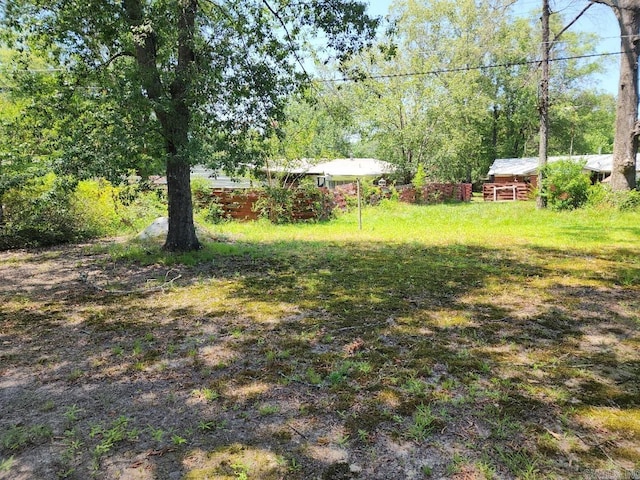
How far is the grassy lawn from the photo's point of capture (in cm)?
211

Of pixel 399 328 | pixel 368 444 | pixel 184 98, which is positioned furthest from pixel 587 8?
pixel 368 444

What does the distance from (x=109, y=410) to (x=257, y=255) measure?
17.7ft

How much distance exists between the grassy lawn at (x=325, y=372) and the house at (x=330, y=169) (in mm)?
7481

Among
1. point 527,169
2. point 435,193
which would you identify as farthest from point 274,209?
point 527,169

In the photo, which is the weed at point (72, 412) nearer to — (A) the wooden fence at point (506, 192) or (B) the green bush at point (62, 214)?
(B) the green bush at point (62, 214)

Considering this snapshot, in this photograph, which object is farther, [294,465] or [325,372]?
[325,372]

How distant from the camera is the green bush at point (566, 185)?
13.9 metres

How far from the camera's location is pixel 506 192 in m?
26.9

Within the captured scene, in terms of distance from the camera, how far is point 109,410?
2.60 m

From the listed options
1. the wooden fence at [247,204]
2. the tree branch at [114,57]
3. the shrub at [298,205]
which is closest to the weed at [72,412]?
the tree branch at [114,57]

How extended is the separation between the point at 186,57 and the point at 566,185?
506 inches

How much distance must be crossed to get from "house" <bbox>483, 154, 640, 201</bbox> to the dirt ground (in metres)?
23.8

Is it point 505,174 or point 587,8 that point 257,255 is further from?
point 505,174

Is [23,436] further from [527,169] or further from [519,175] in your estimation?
[519,175]
